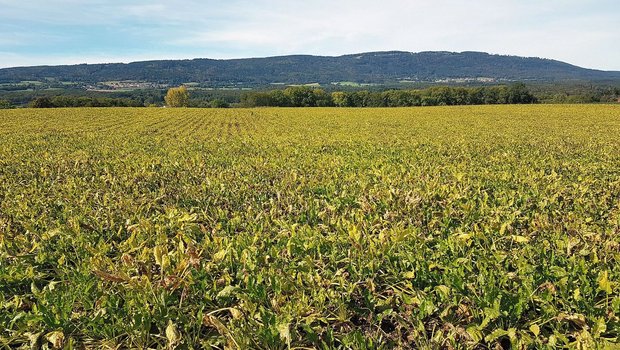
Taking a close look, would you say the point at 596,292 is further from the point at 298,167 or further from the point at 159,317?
the point at 298,167

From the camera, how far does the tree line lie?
92188 millimetres

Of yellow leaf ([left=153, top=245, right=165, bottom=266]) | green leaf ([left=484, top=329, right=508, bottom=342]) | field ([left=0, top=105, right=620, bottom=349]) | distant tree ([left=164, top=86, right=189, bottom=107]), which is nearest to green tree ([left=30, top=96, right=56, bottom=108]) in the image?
distant tree ([left=164, top=86, right=189, bottom=107])

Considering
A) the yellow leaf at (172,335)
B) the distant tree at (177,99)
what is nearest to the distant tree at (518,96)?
the distant tree at (177,99)

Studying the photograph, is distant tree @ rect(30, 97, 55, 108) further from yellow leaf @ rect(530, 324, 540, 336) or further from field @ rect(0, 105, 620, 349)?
yellow leaf @ rect(530, 324, 540, 336)

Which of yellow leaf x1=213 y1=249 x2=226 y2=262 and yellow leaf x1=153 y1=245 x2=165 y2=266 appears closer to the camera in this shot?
yellow leaf x1=153 y1=245 x2=165 y2=266

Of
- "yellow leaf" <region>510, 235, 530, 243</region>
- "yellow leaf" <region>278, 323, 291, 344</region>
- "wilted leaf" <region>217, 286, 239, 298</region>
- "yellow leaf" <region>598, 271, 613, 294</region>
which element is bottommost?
"yellow leaf" <region>278, 323, 291, 344</region>

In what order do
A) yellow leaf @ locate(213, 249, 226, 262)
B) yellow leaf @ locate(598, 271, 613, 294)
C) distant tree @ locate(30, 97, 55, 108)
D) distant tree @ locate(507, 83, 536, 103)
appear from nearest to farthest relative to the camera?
yellow leaf @ locate(598, 271, 613, 294)
yellow leaf @ locate(213, 249, 226, 262)
distant tree @ locate(30, 97, 55, 108)
distant tree @ locate(507, 83, 536, 103)

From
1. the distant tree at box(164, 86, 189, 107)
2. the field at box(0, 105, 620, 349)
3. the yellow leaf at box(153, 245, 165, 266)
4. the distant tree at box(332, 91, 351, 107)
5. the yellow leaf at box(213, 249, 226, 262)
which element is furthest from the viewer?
the distant tree at box(164, 86, 189, 107)

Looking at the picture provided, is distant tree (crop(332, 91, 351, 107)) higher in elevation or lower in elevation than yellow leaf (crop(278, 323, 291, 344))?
lower

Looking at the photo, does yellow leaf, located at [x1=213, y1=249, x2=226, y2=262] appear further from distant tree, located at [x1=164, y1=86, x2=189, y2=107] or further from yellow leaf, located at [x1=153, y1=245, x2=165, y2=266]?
distant tree, located at [x1=164, y1=86, x2=189, y2=107]

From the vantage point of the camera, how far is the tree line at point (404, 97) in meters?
92.2

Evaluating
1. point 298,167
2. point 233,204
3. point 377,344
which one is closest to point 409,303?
point 377,344

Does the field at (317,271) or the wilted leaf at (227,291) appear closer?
the field at (317,271)

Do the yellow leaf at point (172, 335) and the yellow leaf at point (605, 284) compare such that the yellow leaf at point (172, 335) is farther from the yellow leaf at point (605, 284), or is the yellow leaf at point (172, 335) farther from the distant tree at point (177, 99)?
the distant tree at point (177, 99)
